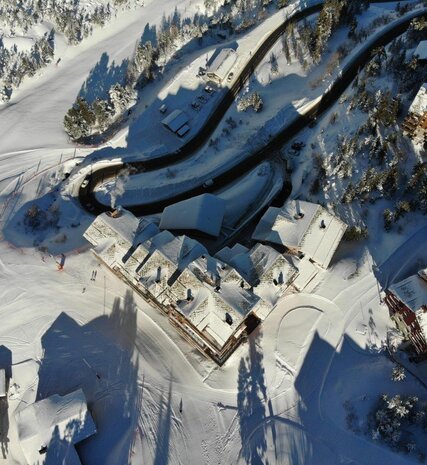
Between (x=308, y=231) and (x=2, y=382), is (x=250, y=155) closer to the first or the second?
(x=308, y=231)

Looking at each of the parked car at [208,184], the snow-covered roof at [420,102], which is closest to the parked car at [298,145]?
the parked car at [208,184]

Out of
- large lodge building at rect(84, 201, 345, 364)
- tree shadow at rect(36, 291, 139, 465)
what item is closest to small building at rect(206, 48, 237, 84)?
large lodge building at rect(84, 201, 345, 364)

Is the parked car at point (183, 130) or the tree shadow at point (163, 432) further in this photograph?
the parked car at point (183, 130)

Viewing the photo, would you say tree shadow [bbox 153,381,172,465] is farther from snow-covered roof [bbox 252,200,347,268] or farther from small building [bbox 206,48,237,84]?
small building [bbox 206,48,237,84]

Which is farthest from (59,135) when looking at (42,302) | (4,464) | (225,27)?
(4,464)

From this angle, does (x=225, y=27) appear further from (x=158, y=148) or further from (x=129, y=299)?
(x=129, y=299)

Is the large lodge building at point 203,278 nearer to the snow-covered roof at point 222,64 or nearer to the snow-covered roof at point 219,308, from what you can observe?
the snow-covered roof at point 219,308

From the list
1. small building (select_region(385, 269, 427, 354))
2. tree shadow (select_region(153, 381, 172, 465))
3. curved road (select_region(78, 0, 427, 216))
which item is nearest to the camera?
small building (select_region(385, 269, 427, 354))
